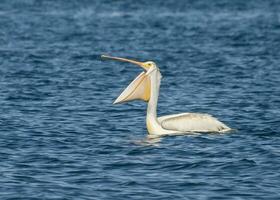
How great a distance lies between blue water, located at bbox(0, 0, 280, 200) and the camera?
15089mm

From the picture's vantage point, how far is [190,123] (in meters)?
19.3

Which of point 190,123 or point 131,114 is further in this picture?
point 131,114

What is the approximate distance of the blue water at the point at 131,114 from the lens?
49.5 ft

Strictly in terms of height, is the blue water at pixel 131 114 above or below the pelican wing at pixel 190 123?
below

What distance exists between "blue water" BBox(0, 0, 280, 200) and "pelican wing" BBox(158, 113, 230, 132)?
21 cm

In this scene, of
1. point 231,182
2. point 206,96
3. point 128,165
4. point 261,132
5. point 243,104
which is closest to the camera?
point 231,182

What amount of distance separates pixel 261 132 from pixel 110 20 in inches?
1584

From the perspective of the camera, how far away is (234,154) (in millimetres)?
17281

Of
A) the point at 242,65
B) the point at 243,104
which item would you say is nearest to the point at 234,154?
the point at 243,104

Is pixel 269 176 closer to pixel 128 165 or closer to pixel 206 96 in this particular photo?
pixel 128 165

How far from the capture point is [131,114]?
22609mm

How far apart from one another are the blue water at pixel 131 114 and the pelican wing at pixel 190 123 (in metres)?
0.21

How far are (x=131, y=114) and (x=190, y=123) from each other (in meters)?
3.57

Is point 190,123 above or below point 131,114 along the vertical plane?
above
